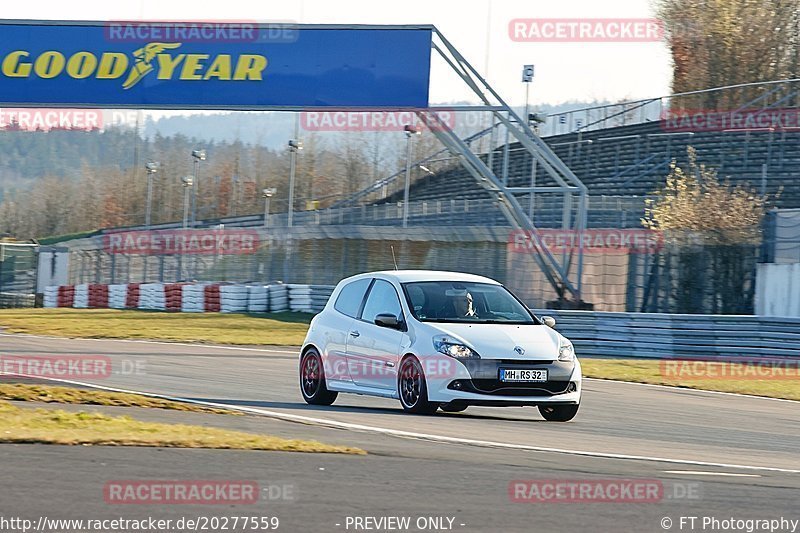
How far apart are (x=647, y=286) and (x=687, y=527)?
25.9 metres

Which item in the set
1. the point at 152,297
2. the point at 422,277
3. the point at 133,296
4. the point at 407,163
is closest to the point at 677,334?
the point at 422,277

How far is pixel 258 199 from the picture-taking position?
63625 mm

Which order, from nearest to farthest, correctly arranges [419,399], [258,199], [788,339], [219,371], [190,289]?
[419,399], [219,371], [788,339], [190,289], [258,199]

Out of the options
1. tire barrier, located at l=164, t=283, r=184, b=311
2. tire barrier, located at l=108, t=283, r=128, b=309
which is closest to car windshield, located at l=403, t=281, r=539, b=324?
tire barrier, located at l=164, t=283, r=184, b=311

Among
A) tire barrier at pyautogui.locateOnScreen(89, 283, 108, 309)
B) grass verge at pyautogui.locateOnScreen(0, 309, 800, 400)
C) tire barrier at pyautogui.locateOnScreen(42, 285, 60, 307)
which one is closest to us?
grass verge at pyautogui.locateOnScreen(0, 309, 800, 400)

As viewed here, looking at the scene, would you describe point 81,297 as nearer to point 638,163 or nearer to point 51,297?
point 51,297

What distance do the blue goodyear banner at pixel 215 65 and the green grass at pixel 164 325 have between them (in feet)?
18.1

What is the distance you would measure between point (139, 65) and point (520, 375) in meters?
15.6

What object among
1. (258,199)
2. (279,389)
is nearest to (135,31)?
(279,389)

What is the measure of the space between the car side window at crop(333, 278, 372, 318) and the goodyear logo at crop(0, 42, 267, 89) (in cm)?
1208

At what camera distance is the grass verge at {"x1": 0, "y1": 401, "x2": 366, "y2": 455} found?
329 inches

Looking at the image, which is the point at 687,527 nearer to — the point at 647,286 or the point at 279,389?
the point at 279,389

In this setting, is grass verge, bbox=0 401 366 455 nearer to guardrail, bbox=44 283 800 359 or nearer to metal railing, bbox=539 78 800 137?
guardrail, bbox=44 283 800 359

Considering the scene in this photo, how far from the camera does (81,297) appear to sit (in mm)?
44750
